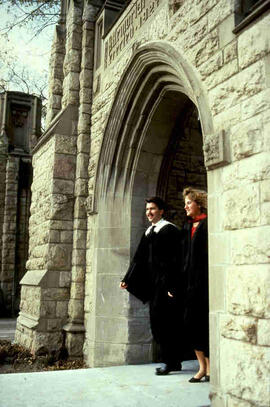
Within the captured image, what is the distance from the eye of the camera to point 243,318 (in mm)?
2922

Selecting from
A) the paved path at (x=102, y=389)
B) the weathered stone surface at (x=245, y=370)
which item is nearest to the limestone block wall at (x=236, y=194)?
the weathered stone surface at (x=245, y=370)

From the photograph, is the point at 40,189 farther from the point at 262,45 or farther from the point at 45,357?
the point at 262,45

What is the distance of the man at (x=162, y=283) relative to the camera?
449cm

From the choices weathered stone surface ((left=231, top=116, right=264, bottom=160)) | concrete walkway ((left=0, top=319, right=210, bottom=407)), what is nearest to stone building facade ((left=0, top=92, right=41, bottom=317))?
concrete walkway ((left=0, top=319, right=210, bottom=407))

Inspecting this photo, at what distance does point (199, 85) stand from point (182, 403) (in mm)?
2639

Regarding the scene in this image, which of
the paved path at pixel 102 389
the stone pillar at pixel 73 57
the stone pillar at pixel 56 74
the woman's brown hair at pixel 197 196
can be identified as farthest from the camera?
the stone pillar at pixel 56 74

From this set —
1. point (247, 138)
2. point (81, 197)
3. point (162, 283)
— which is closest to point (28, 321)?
point (81, 197)

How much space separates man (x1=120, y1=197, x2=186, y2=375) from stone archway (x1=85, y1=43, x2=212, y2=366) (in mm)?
608

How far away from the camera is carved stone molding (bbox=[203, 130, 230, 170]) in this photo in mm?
3229

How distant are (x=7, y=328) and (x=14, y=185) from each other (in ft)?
16.1

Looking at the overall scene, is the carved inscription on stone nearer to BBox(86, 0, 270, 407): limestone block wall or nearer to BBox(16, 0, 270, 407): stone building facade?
BBox(16, 0, 270, 407): stone building facade

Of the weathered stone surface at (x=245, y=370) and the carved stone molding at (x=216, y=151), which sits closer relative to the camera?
the weathered stone surface at (x=245, y=370)

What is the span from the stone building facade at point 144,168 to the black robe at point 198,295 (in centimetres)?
58

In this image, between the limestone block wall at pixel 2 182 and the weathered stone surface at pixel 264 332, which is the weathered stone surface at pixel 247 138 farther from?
the limestone block wall at pixel 2 182
